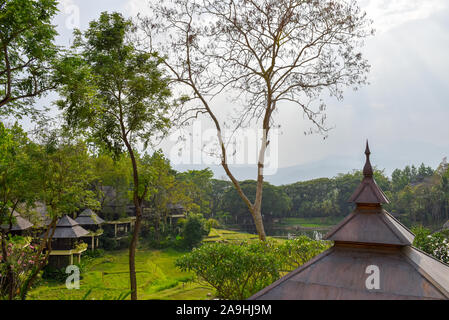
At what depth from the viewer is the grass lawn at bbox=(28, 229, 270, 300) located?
38.3ft

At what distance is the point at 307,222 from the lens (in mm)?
39438

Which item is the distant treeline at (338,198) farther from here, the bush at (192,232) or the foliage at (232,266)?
the foliage at (232,266)

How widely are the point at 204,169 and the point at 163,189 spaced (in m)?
10.4

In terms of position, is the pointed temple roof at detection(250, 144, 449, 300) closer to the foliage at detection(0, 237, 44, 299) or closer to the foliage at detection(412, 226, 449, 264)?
the foliage at detection(412, 226, 449, 264)

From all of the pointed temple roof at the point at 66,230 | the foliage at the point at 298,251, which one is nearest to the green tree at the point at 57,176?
the pointed temple roof at the point at 66,230

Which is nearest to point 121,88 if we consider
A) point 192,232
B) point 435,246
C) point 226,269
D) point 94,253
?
point 226,269

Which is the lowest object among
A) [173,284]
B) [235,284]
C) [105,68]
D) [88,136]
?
[173,284]

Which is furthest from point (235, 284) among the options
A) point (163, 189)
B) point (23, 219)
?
point (163, 189)

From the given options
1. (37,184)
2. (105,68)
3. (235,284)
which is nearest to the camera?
(235,284)

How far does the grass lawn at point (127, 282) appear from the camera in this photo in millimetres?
11685

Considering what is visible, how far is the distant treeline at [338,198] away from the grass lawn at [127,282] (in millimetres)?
17225

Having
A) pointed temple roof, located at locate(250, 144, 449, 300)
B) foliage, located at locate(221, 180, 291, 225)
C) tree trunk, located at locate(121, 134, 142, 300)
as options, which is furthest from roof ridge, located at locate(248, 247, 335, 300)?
foliage, located at locate(221, 180, 291, 225)

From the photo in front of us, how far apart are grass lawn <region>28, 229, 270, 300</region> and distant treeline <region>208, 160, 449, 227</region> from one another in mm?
17225

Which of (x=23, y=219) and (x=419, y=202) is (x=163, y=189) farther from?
(x=419, y=202)
